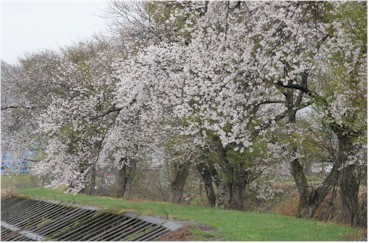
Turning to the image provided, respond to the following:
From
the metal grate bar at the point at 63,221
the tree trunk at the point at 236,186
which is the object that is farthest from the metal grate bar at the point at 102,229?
the tree trunk at the point at 236,186

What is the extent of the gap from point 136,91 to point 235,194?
749 cm

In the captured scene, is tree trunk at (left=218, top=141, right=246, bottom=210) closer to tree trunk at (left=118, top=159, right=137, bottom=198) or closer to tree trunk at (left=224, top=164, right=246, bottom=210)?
tree trunk at (left=224, top=164, right=246, bottom=210)

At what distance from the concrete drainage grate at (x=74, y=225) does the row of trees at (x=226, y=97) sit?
4.92ft

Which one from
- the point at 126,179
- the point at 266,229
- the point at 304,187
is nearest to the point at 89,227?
the point at 266,229

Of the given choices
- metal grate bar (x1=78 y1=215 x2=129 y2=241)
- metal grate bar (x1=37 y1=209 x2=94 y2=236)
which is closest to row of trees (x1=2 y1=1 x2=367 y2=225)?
metal grate bar (x1=37 y1=209 x2=94 y2=236)

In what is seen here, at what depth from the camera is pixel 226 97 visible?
45.2 feet

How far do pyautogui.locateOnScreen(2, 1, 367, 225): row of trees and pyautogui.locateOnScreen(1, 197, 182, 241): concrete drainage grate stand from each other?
1500mm

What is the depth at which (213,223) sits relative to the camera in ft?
42.1

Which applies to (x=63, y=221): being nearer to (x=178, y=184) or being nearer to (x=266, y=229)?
(x=266, y=229)

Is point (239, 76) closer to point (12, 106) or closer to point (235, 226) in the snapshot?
point (235, 226)

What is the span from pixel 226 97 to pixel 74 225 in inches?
267

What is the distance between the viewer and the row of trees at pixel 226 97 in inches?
504

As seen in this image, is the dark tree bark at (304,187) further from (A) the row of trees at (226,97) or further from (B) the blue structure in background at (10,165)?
(B) the blue structure in background at (10,165)

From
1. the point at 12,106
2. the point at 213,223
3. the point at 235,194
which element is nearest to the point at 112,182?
the point at 12,106
